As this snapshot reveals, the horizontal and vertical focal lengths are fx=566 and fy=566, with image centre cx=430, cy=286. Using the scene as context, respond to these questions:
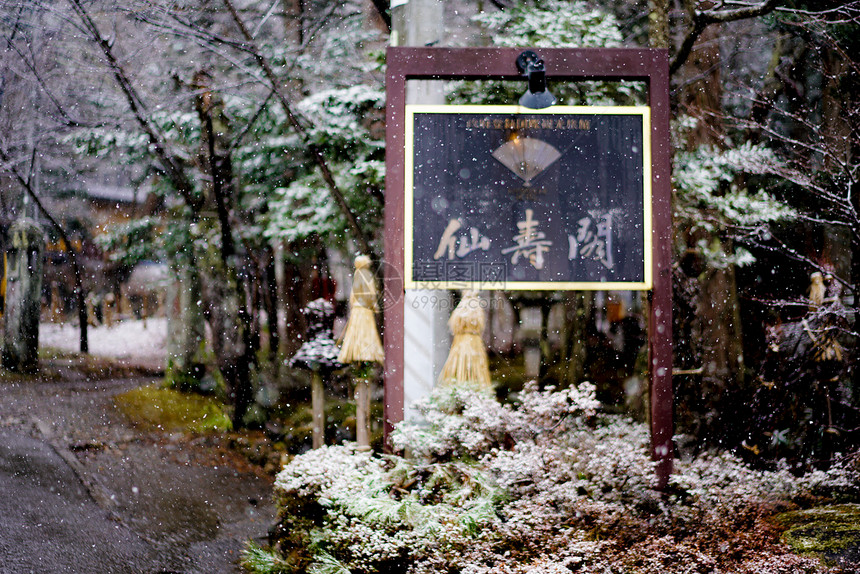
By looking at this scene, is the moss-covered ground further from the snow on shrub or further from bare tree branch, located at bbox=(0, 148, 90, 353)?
bare tree branch, located at bbox=(0, 148, 90, 353)

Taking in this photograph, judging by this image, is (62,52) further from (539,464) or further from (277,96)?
(539,464)

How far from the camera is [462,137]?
4742 mm

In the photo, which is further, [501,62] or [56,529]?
[56,529]

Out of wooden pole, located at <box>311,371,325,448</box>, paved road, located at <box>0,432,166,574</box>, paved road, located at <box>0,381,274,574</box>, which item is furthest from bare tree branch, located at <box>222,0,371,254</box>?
paved road, located at <box>0,432,166,574</box>

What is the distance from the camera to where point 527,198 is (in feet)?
15.4

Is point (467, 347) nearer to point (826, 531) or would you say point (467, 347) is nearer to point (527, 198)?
point (527, 198)

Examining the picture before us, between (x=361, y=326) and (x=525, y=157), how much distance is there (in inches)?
84.7

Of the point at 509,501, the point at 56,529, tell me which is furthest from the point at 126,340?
the point at 509,501

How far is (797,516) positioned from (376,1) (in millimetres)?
7399

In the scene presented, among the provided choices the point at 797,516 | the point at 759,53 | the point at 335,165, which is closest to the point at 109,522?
the point at 335,165

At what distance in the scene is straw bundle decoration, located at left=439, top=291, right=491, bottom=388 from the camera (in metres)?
5.19

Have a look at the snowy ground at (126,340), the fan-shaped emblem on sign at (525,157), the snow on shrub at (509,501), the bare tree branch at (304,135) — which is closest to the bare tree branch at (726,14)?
the fan-shaped emblem on sign at (525,157)

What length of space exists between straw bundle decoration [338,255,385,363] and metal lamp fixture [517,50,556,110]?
79.6 inches

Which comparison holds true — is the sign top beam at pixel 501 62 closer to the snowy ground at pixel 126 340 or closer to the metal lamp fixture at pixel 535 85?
the metal lamp fixture at pixel 535 85
